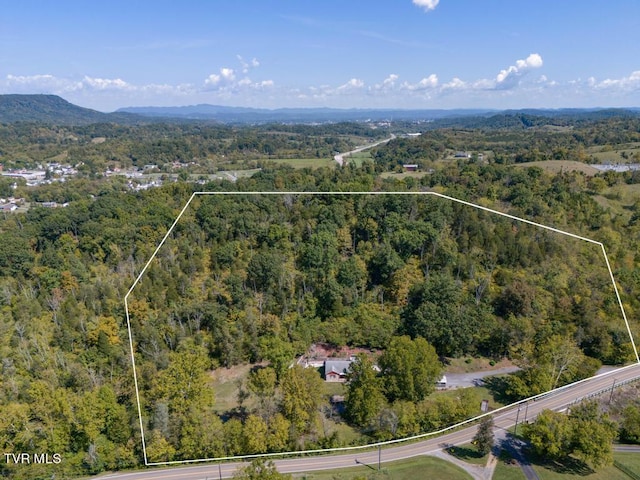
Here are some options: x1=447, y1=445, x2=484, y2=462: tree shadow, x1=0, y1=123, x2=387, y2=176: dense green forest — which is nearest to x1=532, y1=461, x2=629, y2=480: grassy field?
x1=447, y1=445, x2=484, y2=462: tree shadow

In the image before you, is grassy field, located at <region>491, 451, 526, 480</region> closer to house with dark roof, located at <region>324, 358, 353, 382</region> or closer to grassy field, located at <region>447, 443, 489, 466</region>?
grassy field, located at <region>447, 443, 489, 466</region>

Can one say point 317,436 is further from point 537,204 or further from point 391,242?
point 537,204

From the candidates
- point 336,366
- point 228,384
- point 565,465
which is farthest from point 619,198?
point 228,384

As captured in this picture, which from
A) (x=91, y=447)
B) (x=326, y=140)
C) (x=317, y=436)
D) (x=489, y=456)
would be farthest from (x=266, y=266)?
→ (x=326, y=140)

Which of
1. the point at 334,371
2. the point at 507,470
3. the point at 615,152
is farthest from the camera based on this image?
the point at 615,152

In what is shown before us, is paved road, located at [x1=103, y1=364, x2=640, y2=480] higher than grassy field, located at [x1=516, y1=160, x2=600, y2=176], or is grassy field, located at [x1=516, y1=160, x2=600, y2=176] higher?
grassy field, located at [x1=516, y1=160, x2=600, y2=176]

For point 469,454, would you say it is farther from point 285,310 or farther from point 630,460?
point 285,310
